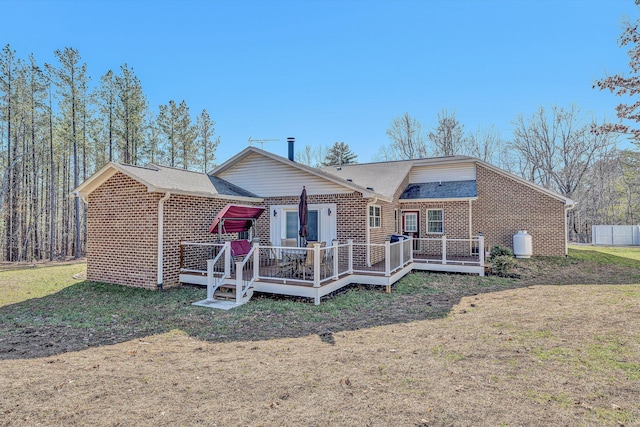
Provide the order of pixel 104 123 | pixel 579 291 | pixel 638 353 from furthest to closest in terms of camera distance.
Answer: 1. pixel 104 123
2. pixel 579 291
3. pixel 638 353

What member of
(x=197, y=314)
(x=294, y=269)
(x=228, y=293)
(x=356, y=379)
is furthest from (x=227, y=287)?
(x=356, y=379)

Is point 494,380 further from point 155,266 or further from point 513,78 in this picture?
point 513,78

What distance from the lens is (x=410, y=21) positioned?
49.0 ft

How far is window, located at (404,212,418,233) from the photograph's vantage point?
16.5m

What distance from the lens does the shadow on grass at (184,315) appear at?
6184 millimetres

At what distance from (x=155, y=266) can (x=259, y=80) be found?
1497cm

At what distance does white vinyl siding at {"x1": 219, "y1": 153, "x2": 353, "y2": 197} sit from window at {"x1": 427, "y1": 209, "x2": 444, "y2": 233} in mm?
6542

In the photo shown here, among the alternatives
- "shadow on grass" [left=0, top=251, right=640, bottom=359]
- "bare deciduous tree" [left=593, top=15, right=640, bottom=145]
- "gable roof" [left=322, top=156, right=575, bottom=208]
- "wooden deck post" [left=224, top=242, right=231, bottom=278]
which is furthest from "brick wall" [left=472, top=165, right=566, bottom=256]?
"wooden deck post" [left=224, top=242, right=231, bottom=278]

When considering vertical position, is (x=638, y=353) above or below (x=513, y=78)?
below

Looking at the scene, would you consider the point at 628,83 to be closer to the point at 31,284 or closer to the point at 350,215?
the point at 350,215

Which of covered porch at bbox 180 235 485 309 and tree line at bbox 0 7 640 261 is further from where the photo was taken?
tree line at bbox 0 7 640 261

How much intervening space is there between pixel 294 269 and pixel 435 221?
9503 millimetres

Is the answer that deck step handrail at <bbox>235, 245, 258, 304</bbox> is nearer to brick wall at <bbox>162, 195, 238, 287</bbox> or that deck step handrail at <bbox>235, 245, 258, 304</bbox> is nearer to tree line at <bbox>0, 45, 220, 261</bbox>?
brick wall at <bbox>162, 195, 238, 287</bbox>

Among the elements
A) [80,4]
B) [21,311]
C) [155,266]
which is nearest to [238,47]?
[80,4]
